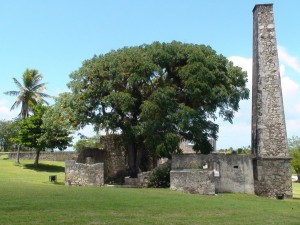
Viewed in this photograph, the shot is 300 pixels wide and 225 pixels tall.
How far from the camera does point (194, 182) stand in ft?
74.1

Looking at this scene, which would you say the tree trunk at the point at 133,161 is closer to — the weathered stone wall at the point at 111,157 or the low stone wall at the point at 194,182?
the weathered stone wall at the point at 111,157

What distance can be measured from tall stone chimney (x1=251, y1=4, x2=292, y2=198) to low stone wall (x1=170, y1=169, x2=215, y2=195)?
4576 mm

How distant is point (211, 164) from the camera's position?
25.8m

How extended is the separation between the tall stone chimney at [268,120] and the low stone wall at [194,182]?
458 centimetres

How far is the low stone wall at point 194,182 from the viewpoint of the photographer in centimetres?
2247

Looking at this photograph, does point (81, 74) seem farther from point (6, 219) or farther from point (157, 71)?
point (6, 219)

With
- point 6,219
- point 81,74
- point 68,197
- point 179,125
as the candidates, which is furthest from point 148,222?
point 81,74

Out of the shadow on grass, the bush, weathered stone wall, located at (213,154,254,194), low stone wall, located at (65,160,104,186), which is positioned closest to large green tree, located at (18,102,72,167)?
the shadow on grass

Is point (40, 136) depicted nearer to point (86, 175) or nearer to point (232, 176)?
point (86, 175)

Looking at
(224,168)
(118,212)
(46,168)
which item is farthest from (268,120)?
(46,168)

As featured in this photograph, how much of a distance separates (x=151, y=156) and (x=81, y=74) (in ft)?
27.4

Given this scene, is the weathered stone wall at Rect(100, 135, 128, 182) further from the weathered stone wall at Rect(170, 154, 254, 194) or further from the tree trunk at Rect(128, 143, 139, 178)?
the weathered stone wall at Rect(170, 154, 254, 194)

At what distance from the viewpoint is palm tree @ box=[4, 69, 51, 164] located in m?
47.1

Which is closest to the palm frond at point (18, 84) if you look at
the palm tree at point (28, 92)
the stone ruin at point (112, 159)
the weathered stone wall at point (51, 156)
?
the palm tree at point (28, 92)
